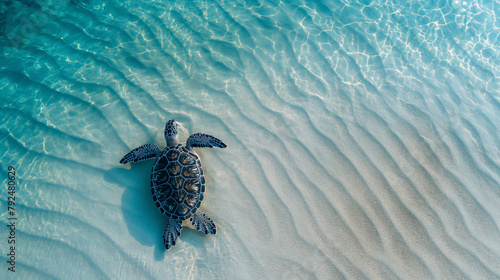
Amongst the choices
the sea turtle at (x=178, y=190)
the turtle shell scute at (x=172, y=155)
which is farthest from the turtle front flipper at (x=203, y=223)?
the turtle shell scute at (x=172, y=155)

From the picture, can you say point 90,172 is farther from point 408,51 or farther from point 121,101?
point 408,51

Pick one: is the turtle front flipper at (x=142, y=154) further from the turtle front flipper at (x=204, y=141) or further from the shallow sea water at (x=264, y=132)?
the turtle front flipper at (x=204, y=141)

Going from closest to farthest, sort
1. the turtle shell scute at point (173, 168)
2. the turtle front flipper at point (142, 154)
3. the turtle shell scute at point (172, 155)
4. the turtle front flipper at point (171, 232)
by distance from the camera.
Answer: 1. the turtle front flipper at point (171, 232)
2. the turtle shell scute at point (173, 168)
3. the turtle shell scute at point (172, 155)
4. the turtle front flipper at point (142, 154)

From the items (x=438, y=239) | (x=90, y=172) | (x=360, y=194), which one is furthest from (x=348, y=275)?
(x=90, y=172)

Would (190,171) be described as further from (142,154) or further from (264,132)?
(264,132)

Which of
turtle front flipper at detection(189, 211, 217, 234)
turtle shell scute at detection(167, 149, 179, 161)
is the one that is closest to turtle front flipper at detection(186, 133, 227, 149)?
turtle shell scute at detection(167, 149, 179, 161)

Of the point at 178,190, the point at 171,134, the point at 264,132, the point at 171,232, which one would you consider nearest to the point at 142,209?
Answer: the point at 171,232
